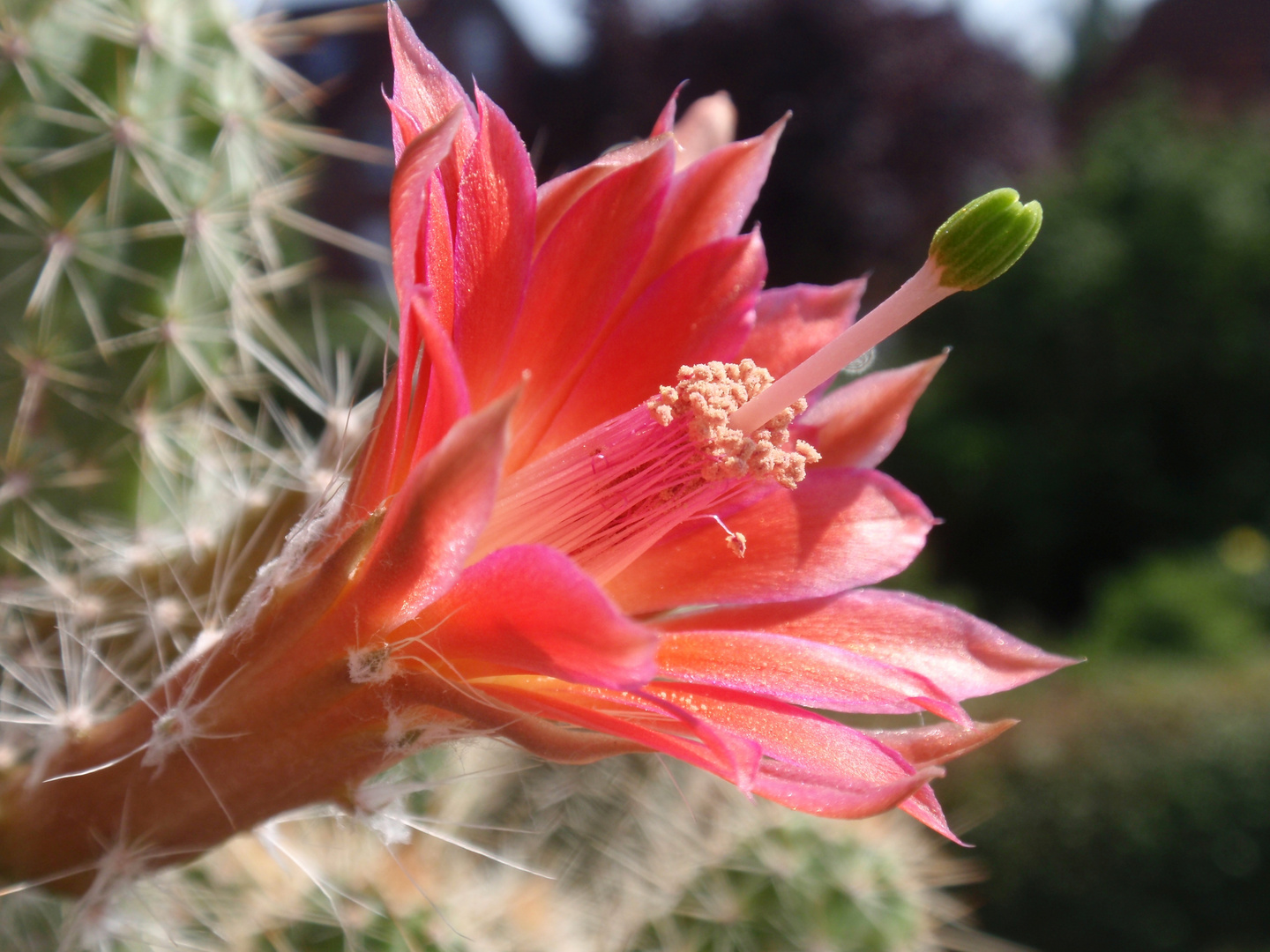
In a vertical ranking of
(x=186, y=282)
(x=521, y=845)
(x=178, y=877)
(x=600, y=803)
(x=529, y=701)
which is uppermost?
(x=186, y=282)

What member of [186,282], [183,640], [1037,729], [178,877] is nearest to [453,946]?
[178,877]

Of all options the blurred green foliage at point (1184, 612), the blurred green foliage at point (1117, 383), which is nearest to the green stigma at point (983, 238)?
the blurred green foliage at point (1184, 612)

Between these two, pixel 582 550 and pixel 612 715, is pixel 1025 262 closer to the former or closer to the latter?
pixel 582 550

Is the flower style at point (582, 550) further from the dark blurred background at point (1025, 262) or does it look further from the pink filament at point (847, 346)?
the dark blurred background at point (1025, 262)

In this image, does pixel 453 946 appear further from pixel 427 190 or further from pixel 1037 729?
pixel 1037 729

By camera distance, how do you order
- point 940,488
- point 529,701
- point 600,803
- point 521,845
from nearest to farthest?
point 529,701 → point 521,845 → point 600,803 → point 940,488

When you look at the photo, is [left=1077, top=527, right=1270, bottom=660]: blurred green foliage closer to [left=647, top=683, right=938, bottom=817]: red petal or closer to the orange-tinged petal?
[left=647, top=683, right=938, bottom=817]: red petal

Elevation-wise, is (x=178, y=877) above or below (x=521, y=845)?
above

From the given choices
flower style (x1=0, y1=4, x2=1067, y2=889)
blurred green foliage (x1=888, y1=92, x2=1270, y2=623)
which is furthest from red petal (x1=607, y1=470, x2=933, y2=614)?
blurred green foliage (x1=888, y1=92, x2=1270, y2=623)
